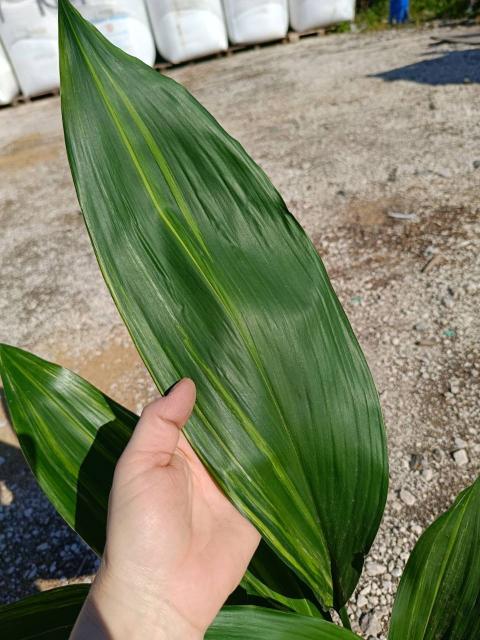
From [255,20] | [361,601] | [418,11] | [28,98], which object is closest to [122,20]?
[28,98]

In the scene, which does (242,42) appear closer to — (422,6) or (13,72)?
(422,6)

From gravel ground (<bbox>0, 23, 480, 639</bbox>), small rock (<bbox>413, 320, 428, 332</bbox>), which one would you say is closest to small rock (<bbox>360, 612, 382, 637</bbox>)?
gravel ground (<bbox>0, 23, 480, 639</bbox>)

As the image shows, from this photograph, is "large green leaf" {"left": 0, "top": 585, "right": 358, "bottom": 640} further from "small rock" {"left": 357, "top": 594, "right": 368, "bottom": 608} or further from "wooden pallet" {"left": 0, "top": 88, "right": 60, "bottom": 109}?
"wooden pallet" {"left": 0, "top": 88, "right": 60, "bottom": 109}

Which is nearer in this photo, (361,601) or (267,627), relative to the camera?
(267,627)

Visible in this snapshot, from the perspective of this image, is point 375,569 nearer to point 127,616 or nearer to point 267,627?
point 267,627

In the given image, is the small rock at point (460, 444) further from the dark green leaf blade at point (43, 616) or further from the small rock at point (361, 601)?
the dark green leaf blade at point (43, 616)

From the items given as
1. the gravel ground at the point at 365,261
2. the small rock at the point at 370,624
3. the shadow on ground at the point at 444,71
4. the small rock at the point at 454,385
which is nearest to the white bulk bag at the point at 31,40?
the gravel ground at the point at 365,261

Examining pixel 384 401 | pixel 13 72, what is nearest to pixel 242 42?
pixel 13 72
